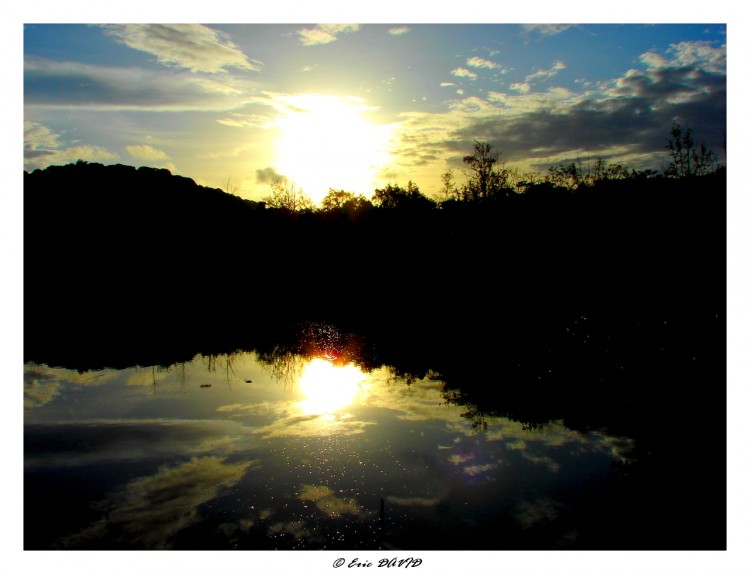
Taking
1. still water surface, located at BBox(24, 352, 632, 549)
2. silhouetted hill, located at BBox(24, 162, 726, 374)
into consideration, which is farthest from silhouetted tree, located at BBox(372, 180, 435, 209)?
still water surface, located at BBox(24, 352, 632, 549)

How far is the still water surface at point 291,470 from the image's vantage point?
5.34 meters

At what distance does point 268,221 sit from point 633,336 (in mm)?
34574

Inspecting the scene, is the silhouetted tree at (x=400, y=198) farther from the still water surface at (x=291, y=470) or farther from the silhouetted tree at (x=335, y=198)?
the still water surface at (x=291, y=470)

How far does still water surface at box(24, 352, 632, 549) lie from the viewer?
534 cm

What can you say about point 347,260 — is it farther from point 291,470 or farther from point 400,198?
point 291,470

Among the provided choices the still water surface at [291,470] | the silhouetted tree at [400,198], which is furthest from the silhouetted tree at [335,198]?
the still water surface at [291,470]

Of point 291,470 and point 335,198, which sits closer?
point 291,470

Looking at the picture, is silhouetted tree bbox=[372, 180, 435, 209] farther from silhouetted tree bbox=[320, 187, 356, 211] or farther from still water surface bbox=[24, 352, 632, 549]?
still water surface bbox=[24, 352, 632, 549]

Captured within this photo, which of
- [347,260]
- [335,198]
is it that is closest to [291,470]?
[347,260]

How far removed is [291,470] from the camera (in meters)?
6.77

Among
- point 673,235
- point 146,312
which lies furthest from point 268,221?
point 673,235

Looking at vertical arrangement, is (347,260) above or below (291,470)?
above

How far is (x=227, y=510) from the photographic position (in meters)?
5.72

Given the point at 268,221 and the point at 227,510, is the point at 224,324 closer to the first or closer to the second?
the point at 227,510
